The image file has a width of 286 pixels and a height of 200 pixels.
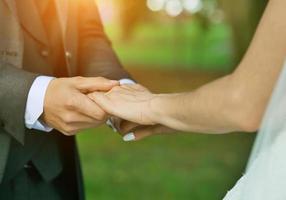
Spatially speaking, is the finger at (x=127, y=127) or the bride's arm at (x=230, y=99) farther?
the finger at (x=127, y=127)

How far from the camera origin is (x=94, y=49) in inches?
72.9

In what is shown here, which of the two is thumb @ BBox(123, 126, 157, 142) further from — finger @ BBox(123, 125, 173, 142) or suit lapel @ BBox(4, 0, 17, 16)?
suit lapel @ BBox(4, 0, 17, 16)

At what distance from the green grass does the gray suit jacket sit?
9.54ft

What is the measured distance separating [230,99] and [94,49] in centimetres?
63

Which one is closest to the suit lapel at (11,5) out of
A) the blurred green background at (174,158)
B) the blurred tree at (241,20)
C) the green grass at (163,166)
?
the blurred green background at (174,158)

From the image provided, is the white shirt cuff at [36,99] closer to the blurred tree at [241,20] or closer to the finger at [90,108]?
the finger at [90,108]

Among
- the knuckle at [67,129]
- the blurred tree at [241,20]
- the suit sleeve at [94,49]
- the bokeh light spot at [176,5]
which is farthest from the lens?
the bokeh light spot at [176,5]

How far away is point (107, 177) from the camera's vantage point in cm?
517

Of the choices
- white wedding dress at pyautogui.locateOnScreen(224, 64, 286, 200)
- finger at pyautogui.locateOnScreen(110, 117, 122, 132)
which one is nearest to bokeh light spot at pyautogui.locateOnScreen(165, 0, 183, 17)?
finger at pyautogui.locateOnScreen(110, 117, 122, 132)

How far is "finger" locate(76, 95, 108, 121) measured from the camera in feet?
5.09

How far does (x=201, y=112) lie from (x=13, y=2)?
521 mm

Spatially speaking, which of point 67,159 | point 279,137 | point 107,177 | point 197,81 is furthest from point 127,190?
point 197,81

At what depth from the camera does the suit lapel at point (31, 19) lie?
5.53 feet

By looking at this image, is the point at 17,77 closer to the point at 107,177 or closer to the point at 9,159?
the point at 9,159
